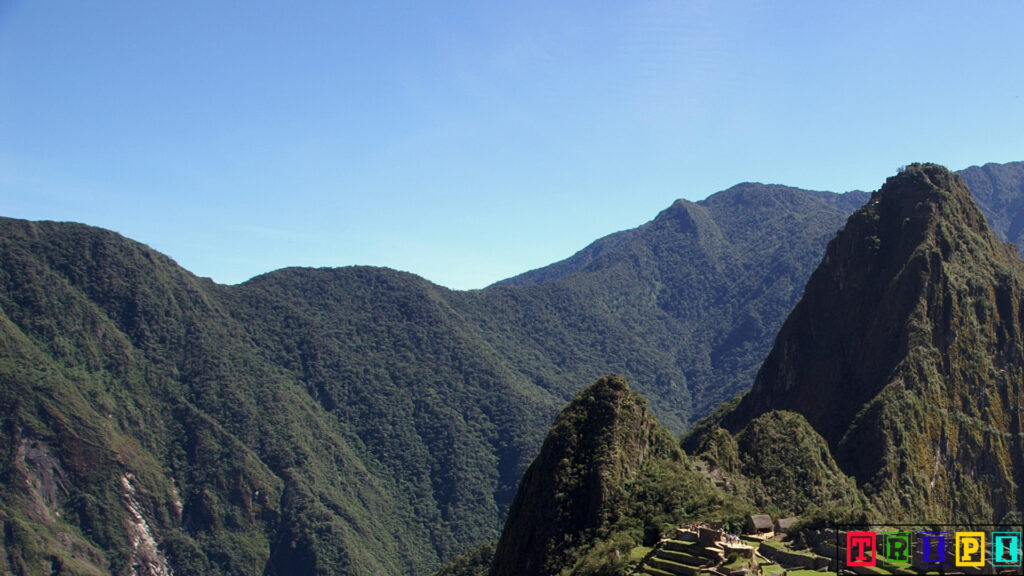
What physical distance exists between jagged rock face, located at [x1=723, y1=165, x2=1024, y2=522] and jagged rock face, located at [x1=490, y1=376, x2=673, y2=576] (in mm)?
26190

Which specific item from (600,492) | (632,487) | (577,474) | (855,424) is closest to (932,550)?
(600,492)

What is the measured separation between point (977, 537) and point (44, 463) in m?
186

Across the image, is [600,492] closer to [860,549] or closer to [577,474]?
[577,474]

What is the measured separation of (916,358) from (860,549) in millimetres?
57912

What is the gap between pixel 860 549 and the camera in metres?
51.3

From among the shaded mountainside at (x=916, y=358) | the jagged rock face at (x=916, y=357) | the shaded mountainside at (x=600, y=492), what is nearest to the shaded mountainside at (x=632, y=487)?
the shaded mountainside at (x=600, y=492)

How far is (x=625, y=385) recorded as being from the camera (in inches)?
3403

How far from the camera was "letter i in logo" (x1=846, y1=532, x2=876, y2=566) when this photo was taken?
50.2m

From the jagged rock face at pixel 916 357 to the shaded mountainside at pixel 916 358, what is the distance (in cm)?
16

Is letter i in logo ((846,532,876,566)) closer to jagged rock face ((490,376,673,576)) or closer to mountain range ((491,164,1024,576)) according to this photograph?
mountain range ((491,164,1024,576))

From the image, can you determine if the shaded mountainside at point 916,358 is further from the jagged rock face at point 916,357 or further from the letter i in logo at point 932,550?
the letter i in logo at point 932,550

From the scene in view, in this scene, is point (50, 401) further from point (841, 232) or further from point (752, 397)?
point (841, 232)

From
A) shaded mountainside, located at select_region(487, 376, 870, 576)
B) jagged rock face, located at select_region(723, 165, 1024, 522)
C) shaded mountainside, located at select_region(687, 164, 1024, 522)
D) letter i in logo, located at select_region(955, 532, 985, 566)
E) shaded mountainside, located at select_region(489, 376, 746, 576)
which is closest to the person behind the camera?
letter i in logo, located at select_region(955, 532, 985, 566)

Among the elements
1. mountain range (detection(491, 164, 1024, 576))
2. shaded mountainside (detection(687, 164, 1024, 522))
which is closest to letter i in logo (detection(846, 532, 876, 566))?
mountain range (detection(491, 164, 1024, 576))
